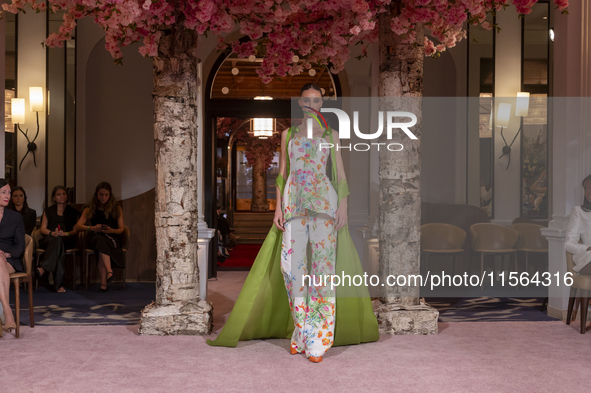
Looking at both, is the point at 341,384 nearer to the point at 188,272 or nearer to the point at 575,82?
the point at 188,272

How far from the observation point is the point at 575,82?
15.5 ft

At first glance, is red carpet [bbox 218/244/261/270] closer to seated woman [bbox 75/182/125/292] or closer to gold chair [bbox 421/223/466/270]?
seated woman [bbox 75/182/125/292]

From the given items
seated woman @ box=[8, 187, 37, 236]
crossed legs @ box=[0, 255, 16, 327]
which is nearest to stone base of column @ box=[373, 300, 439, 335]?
crossed legs @ box=[0, 255, 16, 327]

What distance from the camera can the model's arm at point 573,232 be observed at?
13.8 feet

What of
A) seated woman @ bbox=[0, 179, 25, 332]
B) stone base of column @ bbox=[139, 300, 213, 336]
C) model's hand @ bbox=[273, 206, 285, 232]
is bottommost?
stone base of column @ bbox=[139, 300, 213, 336]

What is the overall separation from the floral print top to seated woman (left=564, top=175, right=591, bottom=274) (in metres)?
2.02

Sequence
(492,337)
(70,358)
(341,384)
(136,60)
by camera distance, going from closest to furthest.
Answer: (341,384) < (70,358) < (492,337) < (136,60)

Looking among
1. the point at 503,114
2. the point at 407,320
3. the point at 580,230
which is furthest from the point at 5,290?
the point at 503,114

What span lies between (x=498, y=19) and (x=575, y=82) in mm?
3343

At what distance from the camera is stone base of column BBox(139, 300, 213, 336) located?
3.97m

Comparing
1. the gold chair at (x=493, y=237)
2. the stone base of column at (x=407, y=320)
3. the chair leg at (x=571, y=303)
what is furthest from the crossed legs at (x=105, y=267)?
the chair leg at (x=571, y=303)

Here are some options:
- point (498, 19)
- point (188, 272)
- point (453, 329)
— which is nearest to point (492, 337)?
point (453, 329)

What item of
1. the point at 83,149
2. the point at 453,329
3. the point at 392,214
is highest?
the point at 83,149

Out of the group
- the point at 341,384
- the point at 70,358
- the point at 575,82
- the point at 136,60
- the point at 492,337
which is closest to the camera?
the point at 341,384
